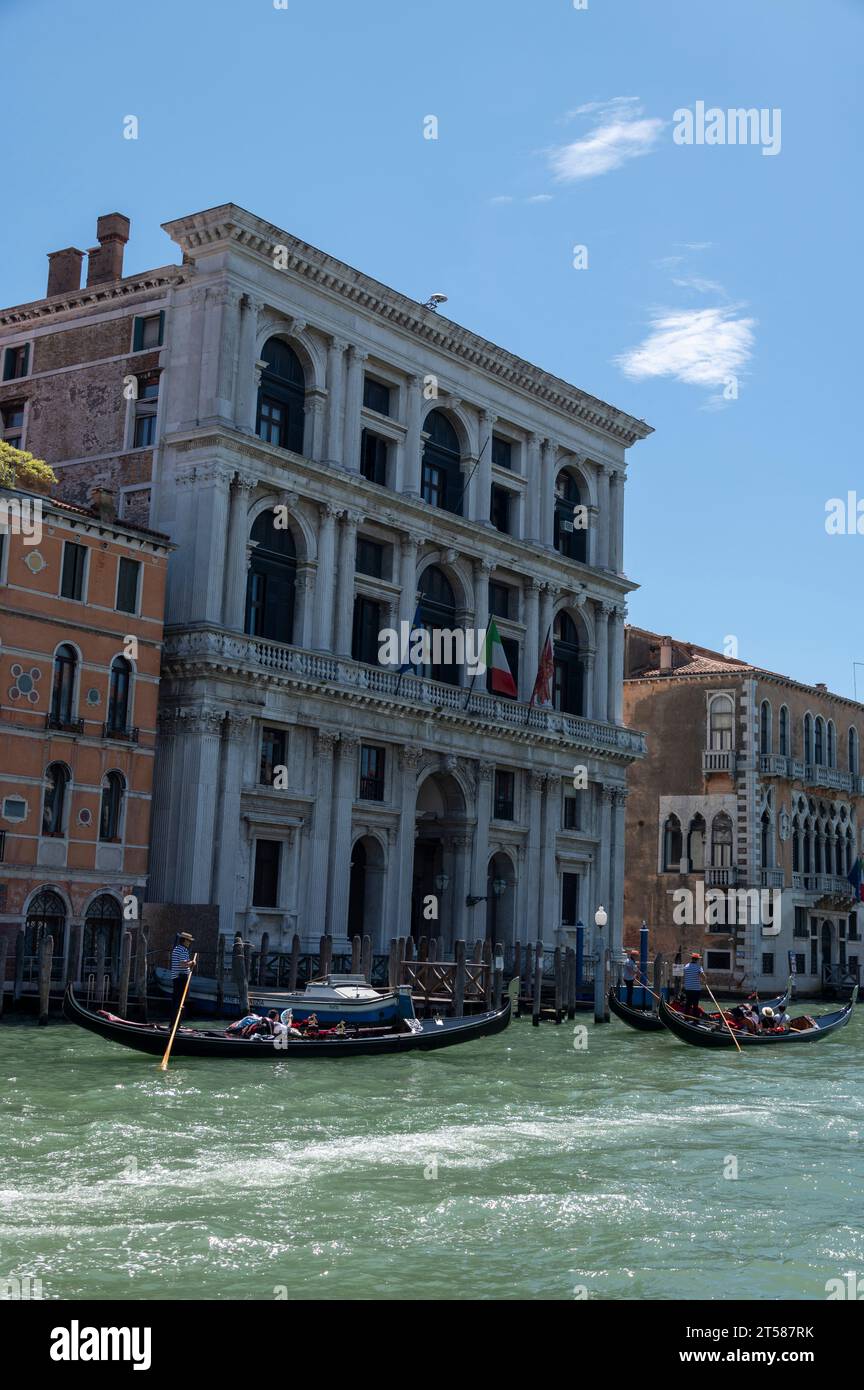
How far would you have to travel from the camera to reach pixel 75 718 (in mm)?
29188

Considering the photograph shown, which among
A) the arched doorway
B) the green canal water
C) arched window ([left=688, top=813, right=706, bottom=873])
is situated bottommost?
the green canal water

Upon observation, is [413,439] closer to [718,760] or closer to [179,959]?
[718,760]

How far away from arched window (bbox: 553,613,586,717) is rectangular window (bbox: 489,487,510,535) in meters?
3.44

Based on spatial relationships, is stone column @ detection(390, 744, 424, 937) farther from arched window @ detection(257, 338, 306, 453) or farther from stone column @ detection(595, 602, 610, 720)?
stone column @ detection(595, 602, 610, 720)

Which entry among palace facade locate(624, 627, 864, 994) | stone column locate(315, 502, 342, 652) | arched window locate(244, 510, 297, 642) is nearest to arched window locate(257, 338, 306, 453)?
stone column locate(315, 502, 342, 652)

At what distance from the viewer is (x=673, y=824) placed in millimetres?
50375

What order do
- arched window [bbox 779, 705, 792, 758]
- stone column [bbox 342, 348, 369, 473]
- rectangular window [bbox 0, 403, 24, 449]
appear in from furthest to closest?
1. arched window [bbox 779, 705, 792, 758]
2. rectangular window [bbox 0, 403, 24, 449]
3. stone column [bbox 342, 348, 369, 473]

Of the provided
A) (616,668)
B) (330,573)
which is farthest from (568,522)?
(330,573)

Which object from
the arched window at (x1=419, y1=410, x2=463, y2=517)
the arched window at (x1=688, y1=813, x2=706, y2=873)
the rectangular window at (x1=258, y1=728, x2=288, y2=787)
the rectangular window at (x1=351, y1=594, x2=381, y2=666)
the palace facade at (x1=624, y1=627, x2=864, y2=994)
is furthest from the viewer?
the arched window at (x1=688, y1=813, x2=706, y2=873)

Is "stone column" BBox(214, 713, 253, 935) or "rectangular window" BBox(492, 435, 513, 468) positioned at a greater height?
"rectangular window" BBox(492, 435, 513, 468)

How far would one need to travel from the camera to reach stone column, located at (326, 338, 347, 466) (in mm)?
35875

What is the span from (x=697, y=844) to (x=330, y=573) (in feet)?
64.6

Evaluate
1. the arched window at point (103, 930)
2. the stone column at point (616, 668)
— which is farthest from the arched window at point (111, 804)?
the stone column at point (616, 668)

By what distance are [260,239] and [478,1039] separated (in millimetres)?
18294
